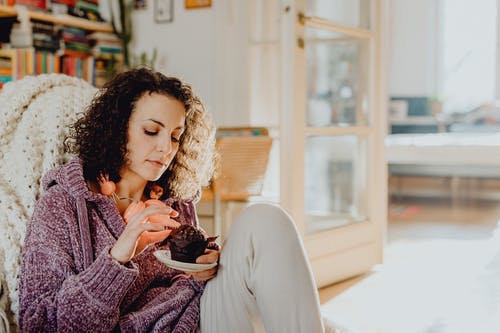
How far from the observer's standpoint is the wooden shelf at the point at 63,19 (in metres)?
3.53

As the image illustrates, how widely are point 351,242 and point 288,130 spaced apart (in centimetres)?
78

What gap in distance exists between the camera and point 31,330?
128 cm

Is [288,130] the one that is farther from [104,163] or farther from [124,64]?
[124,64]

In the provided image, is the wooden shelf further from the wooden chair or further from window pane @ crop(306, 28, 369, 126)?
window pane @ crop(306, 28, 369, 126)

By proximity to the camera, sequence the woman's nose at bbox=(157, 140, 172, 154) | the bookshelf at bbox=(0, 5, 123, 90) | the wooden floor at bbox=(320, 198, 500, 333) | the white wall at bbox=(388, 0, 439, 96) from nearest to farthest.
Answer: the woman's nose at bbox=(157, 140, 172, 154) → the wooden floor at bbox=(320, 198, 500, 333) → the bookshelf at bbox=(0, 5, 123, 90) → the white wall at bbox=(388, 0, 439, 96)

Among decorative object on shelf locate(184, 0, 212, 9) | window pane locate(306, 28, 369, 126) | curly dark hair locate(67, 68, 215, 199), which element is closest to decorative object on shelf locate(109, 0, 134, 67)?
A: decorative object on shelf locate(184, 0, 212, 9)

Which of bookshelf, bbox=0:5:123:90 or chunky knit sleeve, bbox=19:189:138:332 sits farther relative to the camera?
bookshelf, bbox=0:5:123:90

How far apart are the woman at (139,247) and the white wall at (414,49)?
6.50 meters

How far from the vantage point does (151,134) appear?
4.77 ft

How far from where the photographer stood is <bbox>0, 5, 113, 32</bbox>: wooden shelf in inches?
139

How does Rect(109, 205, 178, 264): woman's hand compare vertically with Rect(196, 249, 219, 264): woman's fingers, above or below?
above

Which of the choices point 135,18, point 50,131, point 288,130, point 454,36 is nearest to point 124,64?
point 135,18

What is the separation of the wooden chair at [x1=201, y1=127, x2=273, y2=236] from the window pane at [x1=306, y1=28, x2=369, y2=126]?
0.29 m

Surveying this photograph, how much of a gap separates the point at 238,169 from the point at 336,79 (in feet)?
2.30
